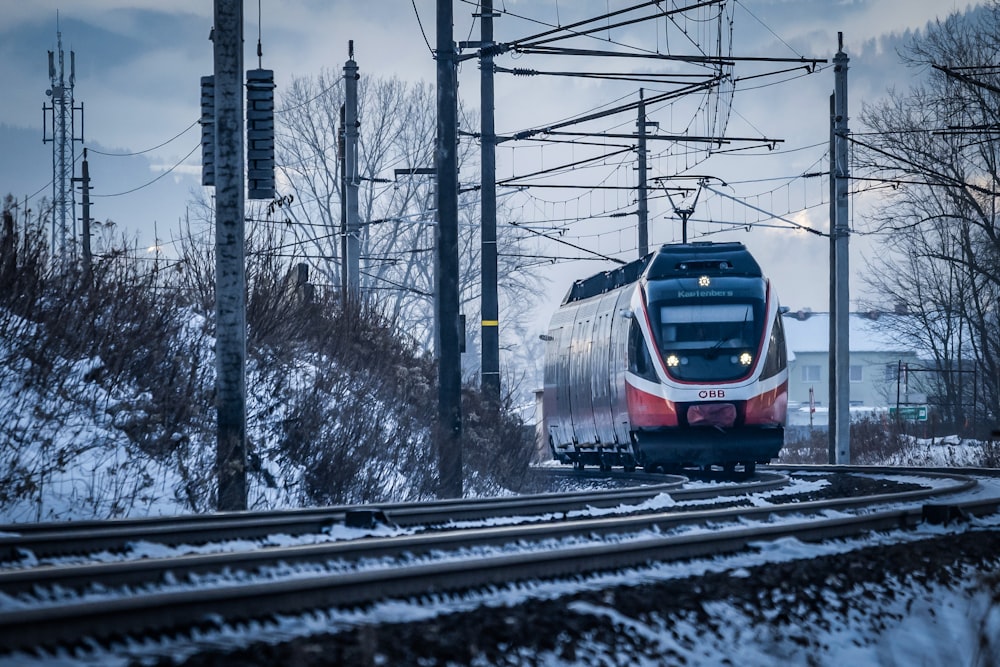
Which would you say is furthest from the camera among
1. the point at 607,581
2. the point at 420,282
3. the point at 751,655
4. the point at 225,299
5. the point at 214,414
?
the point at 420,282

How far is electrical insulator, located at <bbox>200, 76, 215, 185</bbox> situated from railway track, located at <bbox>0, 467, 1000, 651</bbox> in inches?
171

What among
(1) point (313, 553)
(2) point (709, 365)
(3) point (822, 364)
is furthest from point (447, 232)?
(3) point (822, 364)

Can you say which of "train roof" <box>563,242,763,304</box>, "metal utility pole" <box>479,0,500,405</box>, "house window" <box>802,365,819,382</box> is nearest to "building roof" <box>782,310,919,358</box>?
"house window" <box>802,365,819,382</box>

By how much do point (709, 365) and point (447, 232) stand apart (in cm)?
444

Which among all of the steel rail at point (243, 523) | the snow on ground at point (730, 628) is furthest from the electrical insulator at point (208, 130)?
the snow on ground at point (730, 628)

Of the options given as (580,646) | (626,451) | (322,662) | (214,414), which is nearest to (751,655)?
(580,646)

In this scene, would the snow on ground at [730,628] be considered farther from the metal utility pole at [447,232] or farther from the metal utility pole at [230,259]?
the metal utility pole at [447,232]

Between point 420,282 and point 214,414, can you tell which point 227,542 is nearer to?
point 214,414

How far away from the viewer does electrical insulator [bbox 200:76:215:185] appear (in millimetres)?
13266

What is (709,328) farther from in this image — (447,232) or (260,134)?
(260,134)

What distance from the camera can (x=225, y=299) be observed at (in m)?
12.5

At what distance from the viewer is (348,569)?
23.9 ft

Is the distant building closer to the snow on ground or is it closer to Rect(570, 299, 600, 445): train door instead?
Rect(570, 299, 600, 445): train door

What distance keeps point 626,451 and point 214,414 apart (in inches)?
318
